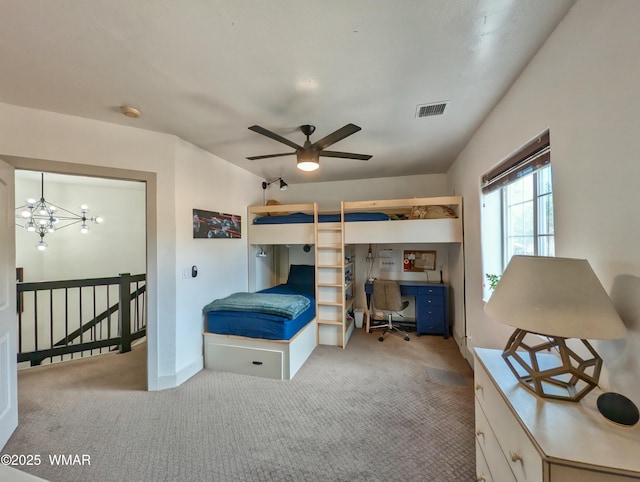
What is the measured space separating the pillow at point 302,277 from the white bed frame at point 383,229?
35.8 inches

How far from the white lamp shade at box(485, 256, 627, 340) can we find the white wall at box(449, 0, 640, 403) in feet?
0.58

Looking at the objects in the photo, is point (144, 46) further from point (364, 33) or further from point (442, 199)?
point (442, 199)

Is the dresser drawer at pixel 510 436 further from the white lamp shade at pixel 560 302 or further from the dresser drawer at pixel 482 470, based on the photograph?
the white lamp shade at pixel 560 302

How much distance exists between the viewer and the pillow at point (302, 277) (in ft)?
14.2

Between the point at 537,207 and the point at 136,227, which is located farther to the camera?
the point at 136,227

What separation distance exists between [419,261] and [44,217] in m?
6.38

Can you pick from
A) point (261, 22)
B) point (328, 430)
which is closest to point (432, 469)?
point (328, 430)

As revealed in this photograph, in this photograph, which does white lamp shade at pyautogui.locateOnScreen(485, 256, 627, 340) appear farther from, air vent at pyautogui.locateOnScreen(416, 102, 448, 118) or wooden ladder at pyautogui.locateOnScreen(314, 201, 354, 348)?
wooden ladder at pyautogui.locateOnScreen(314, 201, 354, 348)

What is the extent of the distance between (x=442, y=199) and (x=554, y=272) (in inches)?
101

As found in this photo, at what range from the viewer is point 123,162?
7.89 feet

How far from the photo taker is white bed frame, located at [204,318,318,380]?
272cm

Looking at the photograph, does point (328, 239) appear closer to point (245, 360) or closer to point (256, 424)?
point (245, 360)

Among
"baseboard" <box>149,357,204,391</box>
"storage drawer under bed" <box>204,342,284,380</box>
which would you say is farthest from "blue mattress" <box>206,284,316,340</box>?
"baseboard" <box>149,357,204,391</box>

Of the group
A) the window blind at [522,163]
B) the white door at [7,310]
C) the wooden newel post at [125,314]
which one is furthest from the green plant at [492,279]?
the wooden newel post at [125,314]
